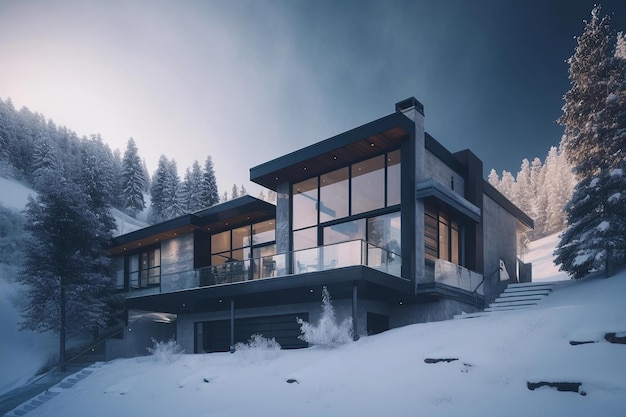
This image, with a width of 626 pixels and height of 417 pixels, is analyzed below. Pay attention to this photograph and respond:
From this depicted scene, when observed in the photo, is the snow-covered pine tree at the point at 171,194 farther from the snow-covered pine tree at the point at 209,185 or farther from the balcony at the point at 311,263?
the balcony at the point at 311,263

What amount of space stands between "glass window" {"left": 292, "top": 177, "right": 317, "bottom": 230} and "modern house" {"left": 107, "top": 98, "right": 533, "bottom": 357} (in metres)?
0.05

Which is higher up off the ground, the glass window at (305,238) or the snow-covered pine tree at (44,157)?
the snow-covered pine tree at (44,157)

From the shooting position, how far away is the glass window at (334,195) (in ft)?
58.4

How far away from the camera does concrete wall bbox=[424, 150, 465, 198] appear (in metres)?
17.3

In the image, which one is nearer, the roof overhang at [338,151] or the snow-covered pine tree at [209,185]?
the roof overhang at [338,151]

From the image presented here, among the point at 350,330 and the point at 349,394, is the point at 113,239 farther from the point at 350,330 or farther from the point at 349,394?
the point at 349,394

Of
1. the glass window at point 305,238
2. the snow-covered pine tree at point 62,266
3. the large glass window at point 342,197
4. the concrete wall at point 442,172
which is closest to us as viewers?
the large glass window at point 342,197

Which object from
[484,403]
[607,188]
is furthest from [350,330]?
[607,188]

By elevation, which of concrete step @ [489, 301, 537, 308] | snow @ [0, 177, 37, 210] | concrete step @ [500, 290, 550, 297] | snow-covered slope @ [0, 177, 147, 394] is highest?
snow @ [0, 177, 37, 210]

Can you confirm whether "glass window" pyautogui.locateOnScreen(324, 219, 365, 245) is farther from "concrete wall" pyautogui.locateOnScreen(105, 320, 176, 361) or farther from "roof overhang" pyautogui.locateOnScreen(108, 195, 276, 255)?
"concrete wall" pyautogui.locateOnScreen(105, 320, 176, 361)

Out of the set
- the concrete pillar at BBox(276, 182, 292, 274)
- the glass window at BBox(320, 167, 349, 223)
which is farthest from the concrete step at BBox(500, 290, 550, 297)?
the concrete pillar at BBox(276, 182, 292, 274)

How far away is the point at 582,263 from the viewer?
51.9 feet

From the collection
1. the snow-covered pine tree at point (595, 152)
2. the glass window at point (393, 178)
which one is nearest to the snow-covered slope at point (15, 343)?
the glass window at point (393, 178)

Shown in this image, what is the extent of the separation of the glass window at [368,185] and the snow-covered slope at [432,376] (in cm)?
556
